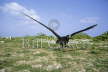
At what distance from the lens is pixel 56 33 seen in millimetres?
30547

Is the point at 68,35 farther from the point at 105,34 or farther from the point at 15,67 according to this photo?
the point at 105,34

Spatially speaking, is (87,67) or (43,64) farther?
(43,64)

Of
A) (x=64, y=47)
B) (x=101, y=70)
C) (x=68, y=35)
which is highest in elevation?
(x=68, y=35)

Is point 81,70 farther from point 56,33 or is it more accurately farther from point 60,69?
point 56,33

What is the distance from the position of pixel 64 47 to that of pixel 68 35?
3.10 metres

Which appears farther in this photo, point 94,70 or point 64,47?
point 64,47

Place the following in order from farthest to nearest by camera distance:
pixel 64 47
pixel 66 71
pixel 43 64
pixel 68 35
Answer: pixel 64 47 < pixel 68 35 < pixel 43 64 < pixel 66 71

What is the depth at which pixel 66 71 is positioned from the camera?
50.6 feet

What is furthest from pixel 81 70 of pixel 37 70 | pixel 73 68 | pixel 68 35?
pixel 68 35

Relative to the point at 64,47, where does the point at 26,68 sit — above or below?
below

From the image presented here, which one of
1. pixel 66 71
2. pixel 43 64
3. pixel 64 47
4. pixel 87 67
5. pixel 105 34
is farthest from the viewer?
pixel 105 34

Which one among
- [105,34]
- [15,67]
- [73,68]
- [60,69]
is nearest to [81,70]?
[73,68]

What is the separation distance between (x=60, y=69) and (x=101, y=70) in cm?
391

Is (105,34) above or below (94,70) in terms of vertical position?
above
